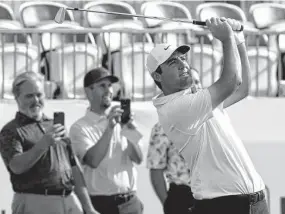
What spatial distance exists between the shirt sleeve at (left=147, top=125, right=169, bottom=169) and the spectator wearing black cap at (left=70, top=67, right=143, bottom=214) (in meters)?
0.36

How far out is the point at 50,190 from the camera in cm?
685

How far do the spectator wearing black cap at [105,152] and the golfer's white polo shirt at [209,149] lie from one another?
2.40m

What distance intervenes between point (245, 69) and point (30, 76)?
7.02ft

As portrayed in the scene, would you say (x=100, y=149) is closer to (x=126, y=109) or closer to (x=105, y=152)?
(x=105, y=152)

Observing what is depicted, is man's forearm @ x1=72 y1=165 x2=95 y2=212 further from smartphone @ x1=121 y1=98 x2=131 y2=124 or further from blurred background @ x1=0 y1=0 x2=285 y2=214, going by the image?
blurred background @ x1=0 y1=0 x2=285 y2=214

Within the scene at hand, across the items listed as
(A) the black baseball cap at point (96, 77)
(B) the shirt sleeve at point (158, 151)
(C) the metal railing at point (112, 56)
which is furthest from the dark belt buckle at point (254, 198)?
(C) the metal railing at point (112, 56)

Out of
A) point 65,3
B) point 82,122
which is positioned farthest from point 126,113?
point 65,3

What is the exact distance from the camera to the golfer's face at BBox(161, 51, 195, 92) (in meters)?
5.22

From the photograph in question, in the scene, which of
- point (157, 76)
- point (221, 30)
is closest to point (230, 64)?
point (221, 30)

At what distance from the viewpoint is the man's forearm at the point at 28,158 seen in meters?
6.57

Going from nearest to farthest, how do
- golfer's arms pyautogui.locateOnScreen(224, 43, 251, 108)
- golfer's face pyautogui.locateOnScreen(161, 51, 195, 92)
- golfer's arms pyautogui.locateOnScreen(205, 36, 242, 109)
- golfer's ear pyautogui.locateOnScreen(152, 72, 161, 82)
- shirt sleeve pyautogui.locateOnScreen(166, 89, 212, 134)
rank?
golfer's arms pyautogui.locateOnScreen(205, 36, 242, 109), shirt sleeve pyautogui.locateOnScreen(166, 89, 212, 134), golfer's face pyautogui.locateOnScreen(161, 51, 195, 92), golfer's ear pyautogui.locateOnScreen(152, 72, 161, 82), golfer's arms pyautogui.locateOnScreen(224, 43, 251, 108)

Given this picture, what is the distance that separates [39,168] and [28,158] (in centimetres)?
27

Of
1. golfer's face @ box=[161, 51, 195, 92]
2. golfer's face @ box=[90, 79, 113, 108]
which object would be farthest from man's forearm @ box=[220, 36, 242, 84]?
golfer's face @ box=[90, 79, 113, 108]

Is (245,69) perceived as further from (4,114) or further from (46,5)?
(46,5)
